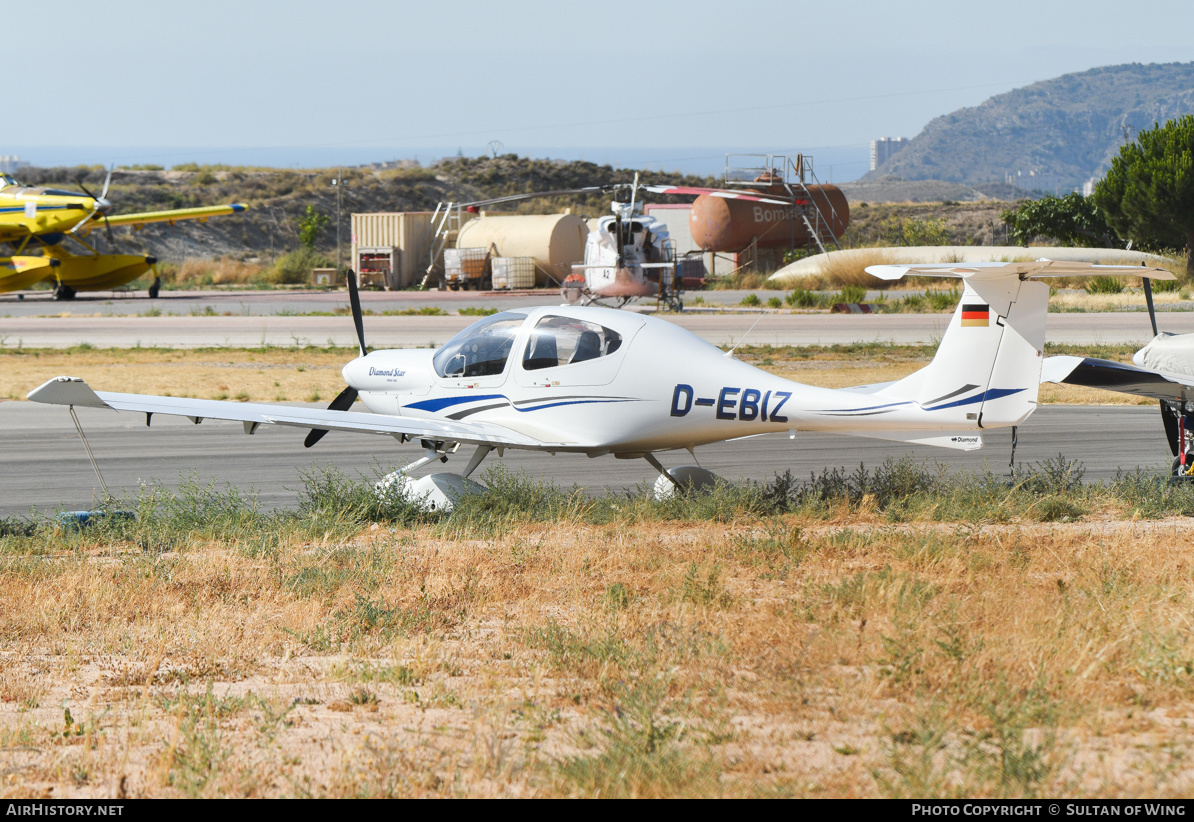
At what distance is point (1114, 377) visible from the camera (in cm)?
999

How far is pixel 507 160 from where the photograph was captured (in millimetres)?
103250

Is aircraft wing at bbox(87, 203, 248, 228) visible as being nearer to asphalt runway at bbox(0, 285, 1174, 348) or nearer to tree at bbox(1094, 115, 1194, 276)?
asphalt runway at bbox(0, 285, 1174, 348)

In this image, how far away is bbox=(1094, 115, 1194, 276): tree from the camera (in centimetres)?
5059

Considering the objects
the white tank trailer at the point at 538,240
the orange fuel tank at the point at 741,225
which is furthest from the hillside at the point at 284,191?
the orange fuel tank at the point at 741,225

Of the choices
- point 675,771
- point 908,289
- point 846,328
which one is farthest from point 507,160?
point 675,771

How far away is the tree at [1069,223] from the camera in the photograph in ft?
207

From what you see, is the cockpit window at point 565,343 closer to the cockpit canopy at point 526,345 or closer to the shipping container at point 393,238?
the cockpit canopy at point 526,345

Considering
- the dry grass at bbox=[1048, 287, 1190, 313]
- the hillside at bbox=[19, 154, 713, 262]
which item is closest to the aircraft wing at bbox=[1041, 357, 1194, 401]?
the dry grass at bbox=[1048, 287, 1190, 313]

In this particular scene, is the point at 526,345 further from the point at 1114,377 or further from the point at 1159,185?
the point at 1159,185

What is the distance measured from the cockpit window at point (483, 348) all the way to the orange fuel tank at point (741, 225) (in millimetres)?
45701

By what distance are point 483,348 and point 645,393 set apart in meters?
1.91

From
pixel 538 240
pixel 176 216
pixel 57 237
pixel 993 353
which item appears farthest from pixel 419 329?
pixel 993 353

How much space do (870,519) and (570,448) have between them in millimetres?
2951

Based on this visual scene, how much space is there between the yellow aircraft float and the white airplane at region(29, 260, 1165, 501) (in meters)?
36.0
